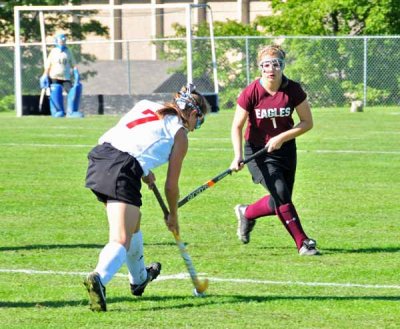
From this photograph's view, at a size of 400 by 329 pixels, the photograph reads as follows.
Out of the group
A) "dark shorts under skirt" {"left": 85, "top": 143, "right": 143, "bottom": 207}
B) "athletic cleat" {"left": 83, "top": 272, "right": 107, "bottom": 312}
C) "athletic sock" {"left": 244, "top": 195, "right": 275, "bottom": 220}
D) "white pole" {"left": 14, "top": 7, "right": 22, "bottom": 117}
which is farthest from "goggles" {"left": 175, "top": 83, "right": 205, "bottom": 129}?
"white pole" {"left": 14, "top": 7, "right": 22, "bottom": 117}

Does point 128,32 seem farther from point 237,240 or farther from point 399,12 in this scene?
point 237,240

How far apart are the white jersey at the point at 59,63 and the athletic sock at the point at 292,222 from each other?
2006 centimetres

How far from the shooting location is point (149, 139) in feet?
25.2

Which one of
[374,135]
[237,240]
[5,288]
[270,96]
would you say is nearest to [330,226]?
[237,240]

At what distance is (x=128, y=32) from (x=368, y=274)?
5453 centimetres

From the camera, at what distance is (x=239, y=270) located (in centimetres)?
943

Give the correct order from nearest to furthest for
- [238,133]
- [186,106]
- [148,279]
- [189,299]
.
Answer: [186,106] < [189,299] < [148,279] < [238,133]

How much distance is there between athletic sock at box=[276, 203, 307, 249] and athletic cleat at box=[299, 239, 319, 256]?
35 mm

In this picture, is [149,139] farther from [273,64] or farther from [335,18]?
[335,18]

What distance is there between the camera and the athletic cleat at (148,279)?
8.26 m

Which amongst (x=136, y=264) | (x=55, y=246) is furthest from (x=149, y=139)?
(x=55, y=246)

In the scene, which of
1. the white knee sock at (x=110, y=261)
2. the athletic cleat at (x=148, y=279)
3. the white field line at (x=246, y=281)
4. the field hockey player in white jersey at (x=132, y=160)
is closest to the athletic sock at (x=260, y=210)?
the white field line at (x=246, y=281)

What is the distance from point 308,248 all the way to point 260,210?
0.80m

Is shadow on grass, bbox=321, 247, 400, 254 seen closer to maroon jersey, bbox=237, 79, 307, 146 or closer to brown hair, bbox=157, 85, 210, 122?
maroon jersey, bbox=237, 79, 307, 146
